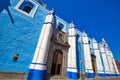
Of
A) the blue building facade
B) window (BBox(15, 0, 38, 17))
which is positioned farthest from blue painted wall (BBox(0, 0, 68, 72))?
window (BBox(15, 0, 38, 17))

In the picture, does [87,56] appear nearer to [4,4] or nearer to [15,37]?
[15,37]

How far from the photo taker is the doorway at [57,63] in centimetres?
1019

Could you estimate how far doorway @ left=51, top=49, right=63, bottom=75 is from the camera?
1019 cm

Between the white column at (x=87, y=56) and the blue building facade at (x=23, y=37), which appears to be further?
the white column at (x=87, y=56)

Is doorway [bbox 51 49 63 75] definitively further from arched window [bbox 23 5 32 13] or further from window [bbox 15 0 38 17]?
arched window [bbox 23 5 32 13]

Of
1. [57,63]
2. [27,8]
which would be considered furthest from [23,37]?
[57,63]

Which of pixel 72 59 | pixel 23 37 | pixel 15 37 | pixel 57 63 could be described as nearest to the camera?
pixel 15 37

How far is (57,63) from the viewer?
10.6 meters

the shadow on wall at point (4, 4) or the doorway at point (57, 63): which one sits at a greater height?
the shadow on wall at point (4, 4)

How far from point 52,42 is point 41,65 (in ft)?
11.5

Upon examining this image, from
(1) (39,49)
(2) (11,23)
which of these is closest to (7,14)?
(2) (11,23)

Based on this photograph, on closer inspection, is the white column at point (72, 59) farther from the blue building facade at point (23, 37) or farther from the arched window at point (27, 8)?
the arched window at point (27, 8)

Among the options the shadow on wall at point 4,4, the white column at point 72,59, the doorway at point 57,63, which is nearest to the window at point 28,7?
the shadow on wall at point 4,4

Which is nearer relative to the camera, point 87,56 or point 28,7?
point 28,7
